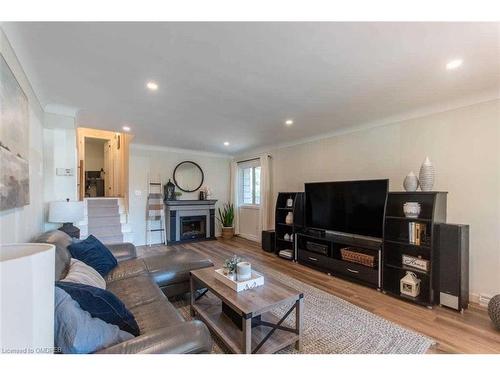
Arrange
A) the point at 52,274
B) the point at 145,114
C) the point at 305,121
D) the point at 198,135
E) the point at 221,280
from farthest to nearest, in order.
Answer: the point at 198,135, the point at 305,121, the point at 145,114, the point at 221,280, the point at 52,274

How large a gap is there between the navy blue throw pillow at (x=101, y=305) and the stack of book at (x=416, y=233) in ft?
9.87

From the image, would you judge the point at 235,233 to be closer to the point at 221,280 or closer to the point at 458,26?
the point at 221,280

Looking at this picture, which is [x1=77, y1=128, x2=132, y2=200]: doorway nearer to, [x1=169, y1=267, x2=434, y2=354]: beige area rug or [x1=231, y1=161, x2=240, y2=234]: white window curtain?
[x1=231, y1=161, x2=240, y2=234]: white window curtain

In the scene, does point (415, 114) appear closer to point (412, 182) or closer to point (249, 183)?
point (412, 182)

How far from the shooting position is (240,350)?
167cm

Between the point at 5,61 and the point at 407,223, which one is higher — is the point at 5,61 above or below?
above

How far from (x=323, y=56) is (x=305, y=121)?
1750 millimetres

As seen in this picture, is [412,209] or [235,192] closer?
[412,209]

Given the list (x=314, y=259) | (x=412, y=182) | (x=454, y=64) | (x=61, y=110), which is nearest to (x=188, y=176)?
(x=61, y=110)

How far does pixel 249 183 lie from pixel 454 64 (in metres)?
4.78

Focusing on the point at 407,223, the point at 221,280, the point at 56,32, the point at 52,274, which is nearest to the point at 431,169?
the point at 407,223

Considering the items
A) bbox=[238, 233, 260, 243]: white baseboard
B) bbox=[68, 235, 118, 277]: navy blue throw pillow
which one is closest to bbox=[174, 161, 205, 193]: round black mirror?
bbox=[238, 233, 260, 243]: white baseboard

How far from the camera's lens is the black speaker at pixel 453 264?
8.01 ft

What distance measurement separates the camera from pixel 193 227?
6023 millimetres
